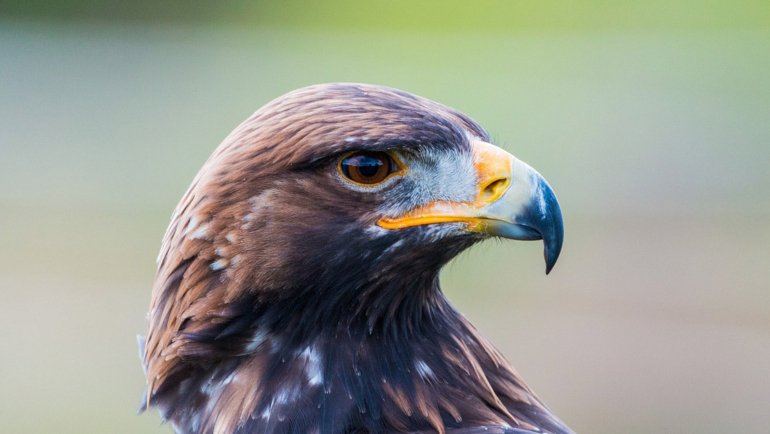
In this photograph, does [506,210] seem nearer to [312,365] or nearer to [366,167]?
[366,167]

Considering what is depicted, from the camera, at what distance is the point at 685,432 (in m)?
5.67

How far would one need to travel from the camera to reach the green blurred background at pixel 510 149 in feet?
21.1

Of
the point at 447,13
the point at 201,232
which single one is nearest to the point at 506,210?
the point at 201,232

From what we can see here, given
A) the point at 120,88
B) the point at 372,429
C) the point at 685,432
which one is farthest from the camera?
the point at 120,88

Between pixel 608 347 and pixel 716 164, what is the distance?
2.92 meters

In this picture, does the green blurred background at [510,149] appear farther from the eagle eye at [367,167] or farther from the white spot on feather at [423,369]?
the eagle eye at [367,167]

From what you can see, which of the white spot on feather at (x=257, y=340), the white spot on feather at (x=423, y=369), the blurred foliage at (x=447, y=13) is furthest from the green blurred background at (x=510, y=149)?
the white spot on feather at (x=257, y=340)

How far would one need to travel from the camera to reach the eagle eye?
6.23 ft

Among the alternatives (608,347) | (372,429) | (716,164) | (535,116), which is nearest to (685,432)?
(608,347)

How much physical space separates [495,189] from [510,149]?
682cm

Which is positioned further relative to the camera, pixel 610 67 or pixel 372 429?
pixel 610 67

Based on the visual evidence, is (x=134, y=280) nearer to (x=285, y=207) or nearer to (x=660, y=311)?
(x=660, y=311)

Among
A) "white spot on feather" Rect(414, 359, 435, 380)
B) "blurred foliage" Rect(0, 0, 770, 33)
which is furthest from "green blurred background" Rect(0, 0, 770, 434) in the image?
"white spot on feather" Rect(414, 359, 435, 380)

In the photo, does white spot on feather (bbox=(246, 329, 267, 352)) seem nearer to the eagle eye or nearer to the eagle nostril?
the eagle eye
